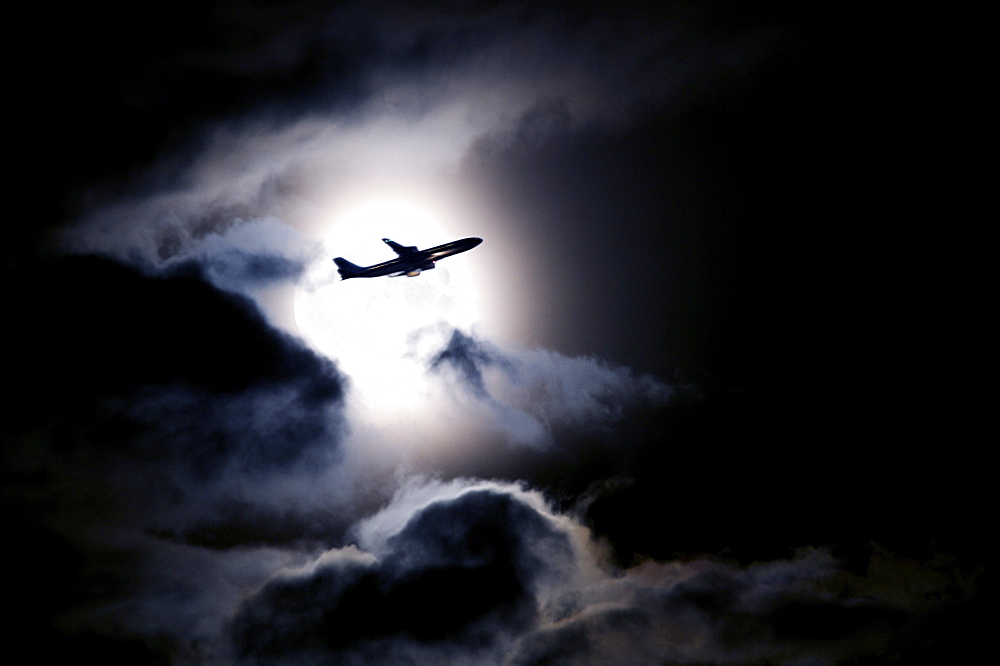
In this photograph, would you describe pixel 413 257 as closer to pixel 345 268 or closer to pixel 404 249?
pixel 404 249

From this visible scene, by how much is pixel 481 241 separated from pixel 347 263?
3268 centimetres

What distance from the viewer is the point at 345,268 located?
4422 inches

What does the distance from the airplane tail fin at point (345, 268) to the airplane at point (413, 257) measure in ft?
16.9

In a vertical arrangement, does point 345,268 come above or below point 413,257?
above

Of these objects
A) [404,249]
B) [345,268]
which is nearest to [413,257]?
[404,249]

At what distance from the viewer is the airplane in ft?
334

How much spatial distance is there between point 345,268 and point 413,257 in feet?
68.4

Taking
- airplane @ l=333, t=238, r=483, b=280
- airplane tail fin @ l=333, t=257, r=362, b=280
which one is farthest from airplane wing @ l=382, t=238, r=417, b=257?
airplane tail fin @ l=333, t=257, r=362, b=280

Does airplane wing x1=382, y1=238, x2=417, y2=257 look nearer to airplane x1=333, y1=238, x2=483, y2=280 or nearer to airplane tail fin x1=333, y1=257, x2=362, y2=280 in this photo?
airplane x1=333, y1=238, x2=483, y2=280

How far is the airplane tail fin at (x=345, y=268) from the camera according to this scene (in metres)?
110

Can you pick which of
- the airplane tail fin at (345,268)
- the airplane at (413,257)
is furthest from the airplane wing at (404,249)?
the airplane tail fin at (345,268)

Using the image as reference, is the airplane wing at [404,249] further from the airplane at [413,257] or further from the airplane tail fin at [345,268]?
the airplane tail fin at [345,268]

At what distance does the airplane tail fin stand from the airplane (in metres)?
5.15

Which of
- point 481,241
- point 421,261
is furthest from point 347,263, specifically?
point 481,241
